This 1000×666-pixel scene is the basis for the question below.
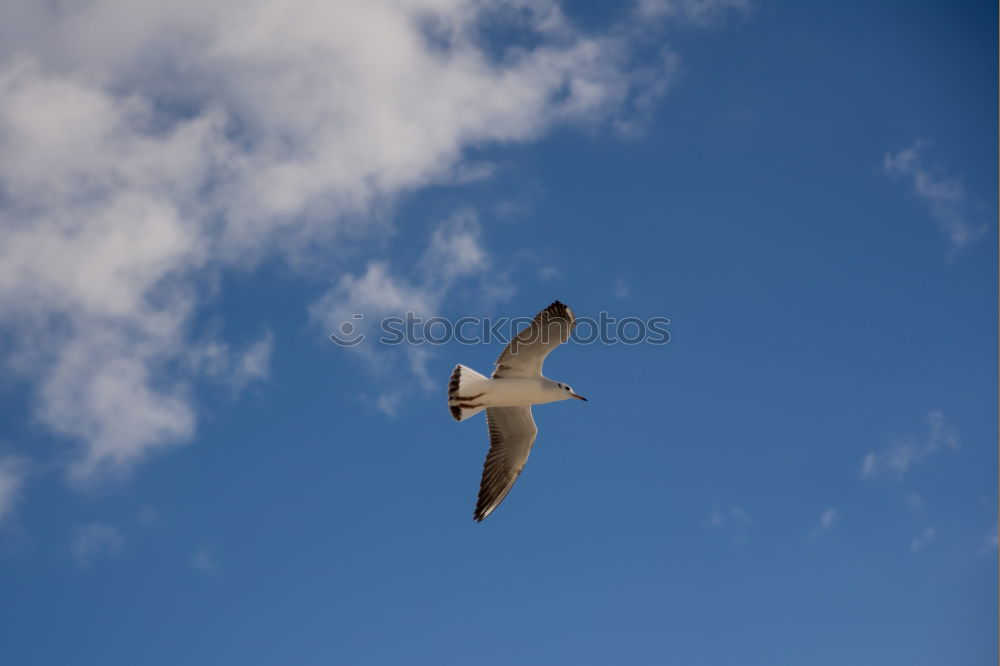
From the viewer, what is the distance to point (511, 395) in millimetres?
13164

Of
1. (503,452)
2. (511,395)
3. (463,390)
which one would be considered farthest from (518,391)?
(503,452)

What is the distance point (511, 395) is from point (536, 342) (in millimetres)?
992

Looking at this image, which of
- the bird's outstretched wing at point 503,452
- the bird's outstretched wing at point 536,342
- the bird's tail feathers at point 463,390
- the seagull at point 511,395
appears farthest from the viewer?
the bird's outstretched wing at point 503,452

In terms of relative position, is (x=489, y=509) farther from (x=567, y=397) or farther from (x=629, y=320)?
(x=629, y=320)

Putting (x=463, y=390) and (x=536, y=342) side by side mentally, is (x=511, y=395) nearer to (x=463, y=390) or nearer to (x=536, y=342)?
(x=463, y=390)

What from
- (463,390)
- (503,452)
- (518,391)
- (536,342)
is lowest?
(503,452)

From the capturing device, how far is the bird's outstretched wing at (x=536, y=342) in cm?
1239

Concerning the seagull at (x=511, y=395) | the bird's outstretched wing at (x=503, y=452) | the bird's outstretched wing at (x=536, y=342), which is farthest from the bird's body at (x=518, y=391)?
the bird's outstretched wing at (x=503, y=452)

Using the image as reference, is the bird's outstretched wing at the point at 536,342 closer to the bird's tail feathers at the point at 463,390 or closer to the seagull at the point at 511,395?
the seagull at the point at 511,395

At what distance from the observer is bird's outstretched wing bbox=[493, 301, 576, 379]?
40.7 ft

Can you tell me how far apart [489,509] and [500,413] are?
155 cm

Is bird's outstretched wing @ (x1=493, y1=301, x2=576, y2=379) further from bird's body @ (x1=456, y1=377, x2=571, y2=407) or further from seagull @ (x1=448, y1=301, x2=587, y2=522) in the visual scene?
bird's body @ (x1=456, y1=377, x2=571, y2=407)

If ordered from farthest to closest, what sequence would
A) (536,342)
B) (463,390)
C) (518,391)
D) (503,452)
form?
(503,452), (518,391), (463,390), (536,342)

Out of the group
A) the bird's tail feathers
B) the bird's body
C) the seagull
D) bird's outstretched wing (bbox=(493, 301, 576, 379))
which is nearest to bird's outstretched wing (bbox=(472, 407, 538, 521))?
the seagull
